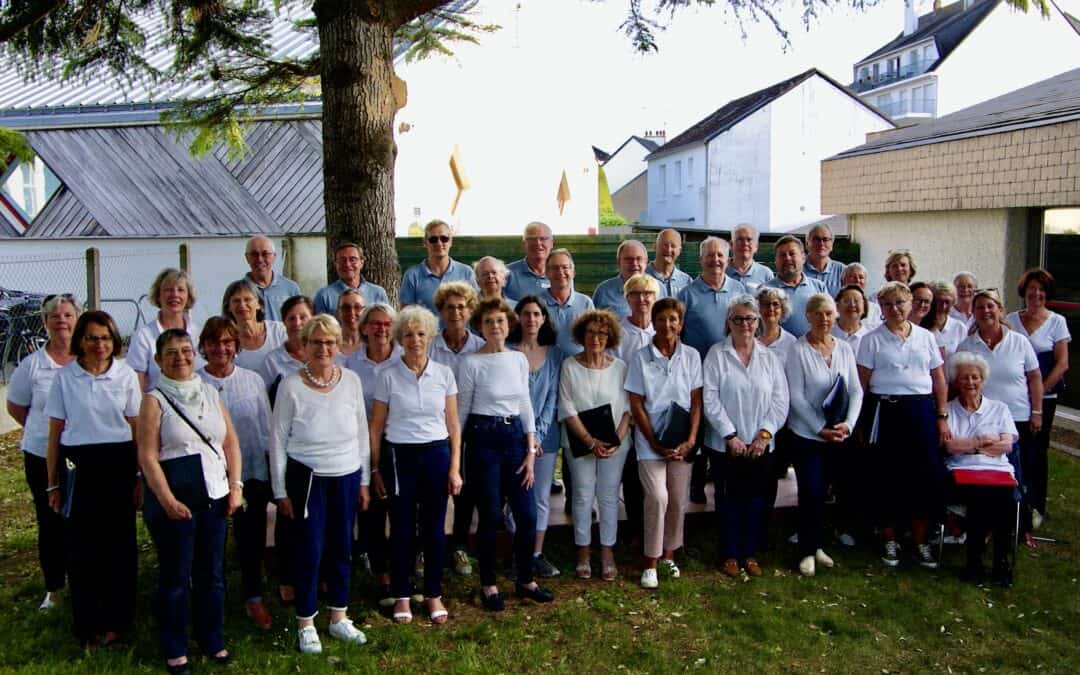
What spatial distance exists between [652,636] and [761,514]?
1244 millimetres

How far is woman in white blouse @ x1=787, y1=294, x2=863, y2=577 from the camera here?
17.5ft

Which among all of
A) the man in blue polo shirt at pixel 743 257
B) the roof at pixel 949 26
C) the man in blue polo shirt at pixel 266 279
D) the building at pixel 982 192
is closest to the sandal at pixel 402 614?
the man in blue polo shirt at pixel 266 279

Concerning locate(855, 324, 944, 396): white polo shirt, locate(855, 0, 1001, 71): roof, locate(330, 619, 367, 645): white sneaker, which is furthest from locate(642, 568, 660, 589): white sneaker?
locate(855, 0, 1001, 71): roof

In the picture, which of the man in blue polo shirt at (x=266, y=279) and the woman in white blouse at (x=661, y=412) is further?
the man in blue polo shirt at (x=266, y=279)

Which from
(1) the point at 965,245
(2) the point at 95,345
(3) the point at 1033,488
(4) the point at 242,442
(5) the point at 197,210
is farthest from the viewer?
(5) the point at 197,210

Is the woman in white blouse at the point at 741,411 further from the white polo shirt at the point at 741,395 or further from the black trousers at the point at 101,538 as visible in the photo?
the black trousers at the point at 101,538

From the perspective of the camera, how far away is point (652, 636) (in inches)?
182

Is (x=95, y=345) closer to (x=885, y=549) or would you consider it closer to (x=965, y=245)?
(x=885, y=549)

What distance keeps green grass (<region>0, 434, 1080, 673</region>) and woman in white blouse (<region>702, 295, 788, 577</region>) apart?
Result: 0.53 metres

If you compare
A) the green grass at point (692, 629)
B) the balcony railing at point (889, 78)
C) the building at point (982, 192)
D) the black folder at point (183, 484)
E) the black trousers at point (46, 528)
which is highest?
the balcony railing at point (889, 78)

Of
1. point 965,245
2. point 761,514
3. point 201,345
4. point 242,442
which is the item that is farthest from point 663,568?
point 965,245

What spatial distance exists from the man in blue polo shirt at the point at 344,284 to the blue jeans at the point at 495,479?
1.39 meters

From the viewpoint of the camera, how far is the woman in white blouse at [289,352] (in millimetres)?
4633

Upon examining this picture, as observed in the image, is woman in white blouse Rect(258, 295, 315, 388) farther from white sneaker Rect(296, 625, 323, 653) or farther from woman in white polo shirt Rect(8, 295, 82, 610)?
white sneaker Rect(296, 625, 323, 653)
